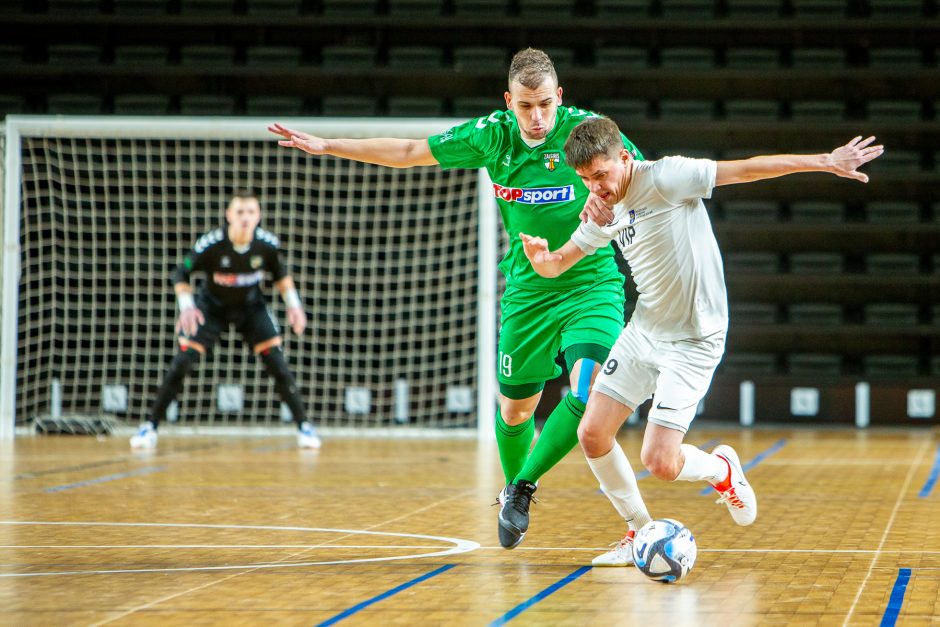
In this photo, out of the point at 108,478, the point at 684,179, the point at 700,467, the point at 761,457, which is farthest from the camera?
the point at 761,457

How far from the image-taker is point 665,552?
379 cm

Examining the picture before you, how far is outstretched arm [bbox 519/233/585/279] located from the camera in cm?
405

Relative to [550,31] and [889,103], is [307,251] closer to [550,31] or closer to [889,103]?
[550,31]

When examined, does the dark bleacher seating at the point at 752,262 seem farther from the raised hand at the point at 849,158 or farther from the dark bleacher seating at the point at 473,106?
the raised hand at the point at 849,158

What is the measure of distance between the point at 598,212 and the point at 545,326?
819 mm

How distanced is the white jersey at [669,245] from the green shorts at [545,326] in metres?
0.48

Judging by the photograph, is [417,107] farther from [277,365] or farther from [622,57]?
[277,365]

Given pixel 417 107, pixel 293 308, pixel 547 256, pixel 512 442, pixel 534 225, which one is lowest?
pixel 512 442

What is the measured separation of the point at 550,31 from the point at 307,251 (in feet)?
11.4

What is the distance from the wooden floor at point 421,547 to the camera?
3.40 m

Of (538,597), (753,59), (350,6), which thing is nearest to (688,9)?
(753,59)

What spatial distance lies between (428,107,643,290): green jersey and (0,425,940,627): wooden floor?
3.34 feet

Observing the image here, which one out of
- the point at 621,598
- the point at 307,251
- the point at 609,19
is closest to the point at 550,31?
the point at 609,19

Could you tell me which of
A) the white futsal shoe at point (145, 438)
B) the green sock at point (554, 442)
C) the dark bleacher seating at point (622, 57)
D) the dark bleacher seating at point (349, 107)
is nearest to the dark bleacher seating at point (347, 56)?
the dark bleacher seating at point (349, 107)
